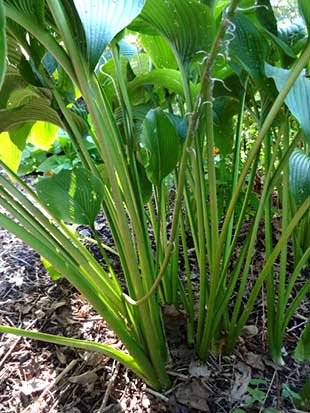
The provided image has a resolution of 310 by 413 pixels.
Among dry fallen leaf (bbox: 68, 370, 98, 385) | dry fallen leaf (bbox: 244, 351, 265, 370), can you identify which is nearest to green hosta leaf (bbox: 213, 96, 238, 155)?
dry fallen leaf (bbox: 244, 351, 265, 370)

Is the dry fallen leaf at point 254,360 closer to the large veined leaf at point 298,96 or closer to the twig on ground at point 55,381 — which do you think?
the twig on ground at point 55,381

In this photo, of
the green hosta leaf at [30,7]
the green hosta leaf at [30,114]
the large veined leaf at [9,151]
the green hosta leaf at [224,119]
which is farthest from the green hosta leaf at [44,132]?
the green hosta leaf at [30,7]

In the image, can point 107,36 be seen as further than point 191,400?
No

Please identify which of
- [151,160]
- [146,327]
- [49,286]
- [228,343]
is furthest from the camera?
[49,286]

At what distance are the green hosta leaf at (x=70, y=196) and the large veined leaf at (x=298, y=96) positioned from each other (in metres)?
0.28

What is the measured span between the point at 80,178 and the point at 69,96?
19cm

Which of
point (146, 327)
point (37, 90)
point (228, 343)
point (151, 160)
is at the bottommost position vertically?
point (228, 343)

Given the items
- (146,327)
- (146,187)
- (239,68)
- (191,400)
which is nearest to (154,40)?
(239,68)

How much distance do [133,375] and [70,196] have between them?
378 mm

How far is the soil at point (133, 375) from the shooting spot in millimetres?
673

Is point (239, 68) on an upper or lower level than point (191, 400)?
upper

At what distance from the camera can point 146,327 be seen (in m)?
0.62

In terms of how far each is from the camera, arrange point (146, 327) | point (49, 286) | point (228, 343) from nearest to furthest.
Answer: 1. point (146, 327)
2. point (228, 343)
3. point (49, 286)

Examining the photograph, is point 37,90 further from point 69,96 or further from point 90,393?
point 90,393
